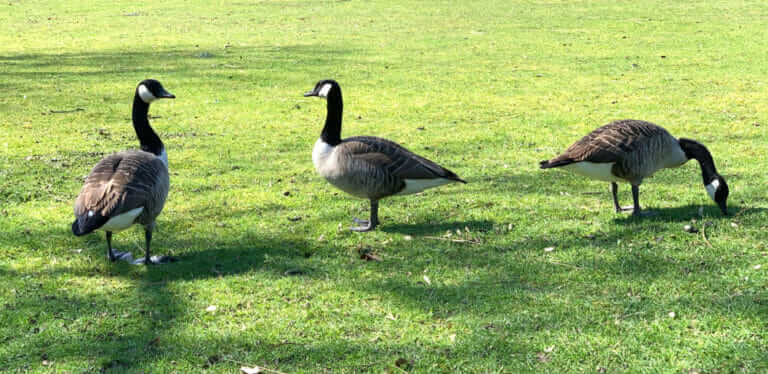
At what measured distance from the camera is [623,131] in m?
7.01

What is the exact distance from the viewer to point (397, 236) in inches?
280

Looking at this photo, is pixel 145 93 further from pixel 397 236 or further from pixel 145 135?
pixel 397 236

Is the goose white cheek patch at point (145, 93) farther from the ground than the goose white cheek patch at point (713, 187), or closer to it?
farther from the ground

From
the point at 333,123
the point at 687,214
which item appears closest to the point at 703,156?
the point at 687,214

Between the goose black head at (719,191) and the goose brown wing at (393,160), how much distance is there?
8.43 feet

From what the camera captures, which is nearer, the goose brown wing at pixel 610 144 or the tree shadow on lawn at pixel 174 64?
the goose brown wing at pixel 610 144

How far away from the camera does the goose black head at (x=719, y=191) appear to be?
7.02m

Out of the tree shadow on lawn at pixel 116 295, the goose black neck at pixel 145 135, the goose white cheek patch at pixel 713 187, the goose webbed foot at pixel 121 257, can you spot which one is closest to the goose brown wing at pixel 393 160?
the tree shadow on lawn at pixel 116 295

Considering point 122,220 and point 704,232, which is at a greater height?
point 122,220

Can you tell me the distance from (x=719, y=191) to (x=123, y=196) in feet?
18.5

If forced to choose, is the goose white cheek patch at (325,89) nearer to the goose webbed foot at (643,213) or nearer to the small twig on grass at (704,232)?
the goose webbed foot at (643,213)

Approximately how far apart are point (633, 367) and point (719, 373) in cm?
52

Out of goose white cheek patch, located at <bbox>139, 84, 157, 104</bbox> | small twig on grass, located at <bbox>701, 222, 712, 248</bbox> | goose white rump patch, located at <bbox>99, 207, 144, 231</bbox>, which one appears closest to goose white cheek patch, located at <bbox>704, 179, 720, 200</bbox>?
small twig on grass, located at <bbox>701, 222, 712, 248</bbox>

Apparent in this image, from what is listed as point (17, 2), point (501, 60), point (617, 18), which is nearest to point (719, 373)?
point (501, 60)
